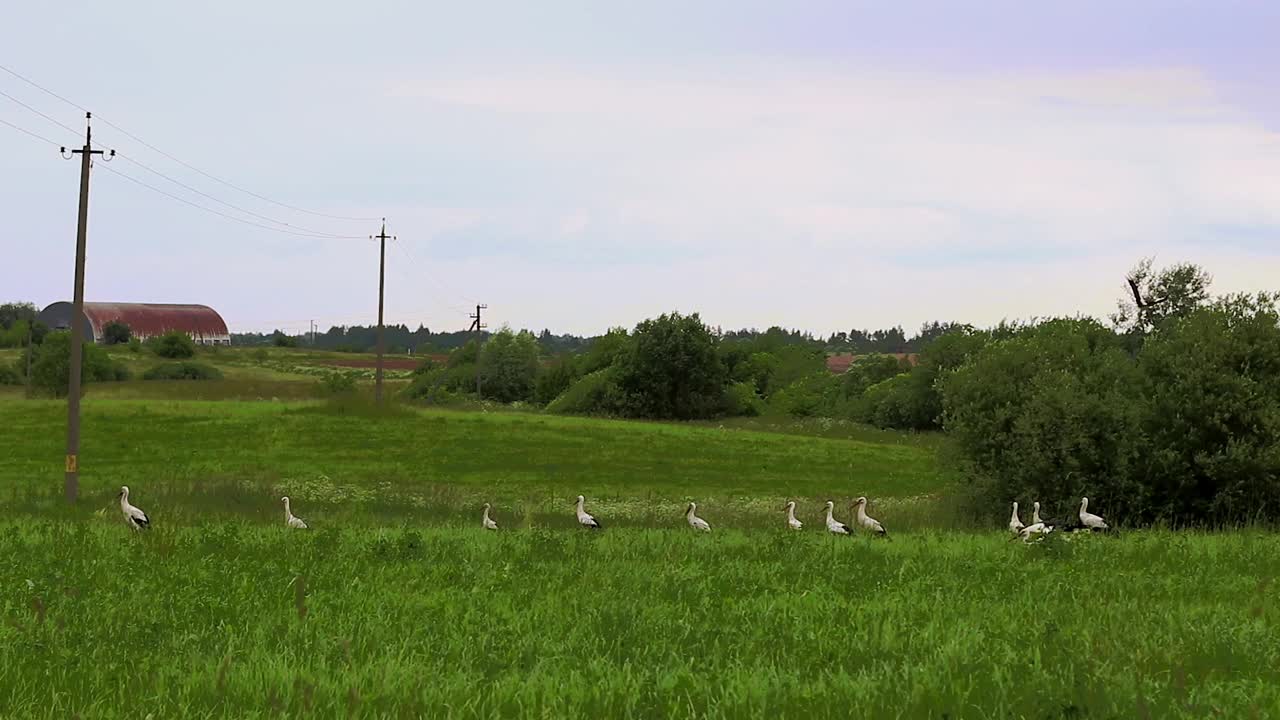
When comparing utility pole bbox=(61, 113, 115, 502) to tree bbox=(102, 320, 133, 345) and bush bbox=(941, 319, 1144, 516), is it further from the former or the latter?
tree bbox=(102, 320, 133, 345)

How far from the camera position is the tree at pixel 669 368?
378ft

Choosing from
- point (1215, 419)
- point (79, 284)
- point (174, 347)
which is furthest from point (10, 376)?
point (1215, 419)

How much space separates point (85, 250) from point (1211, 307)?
36.2 metres

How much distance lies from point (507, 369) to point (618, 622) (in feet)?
428

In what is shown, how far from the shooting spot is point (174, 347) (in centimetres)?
13700

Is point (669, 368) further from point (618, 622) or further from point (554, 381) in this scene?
point (618, 622)

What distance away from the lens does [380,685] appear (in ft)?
28.8

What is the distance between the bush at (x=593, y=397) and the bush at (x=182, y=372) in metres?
38.8

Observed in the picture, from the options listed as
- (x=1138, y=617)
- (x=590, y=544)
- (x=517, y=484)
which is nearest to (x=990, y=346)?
(x=517, y=484)

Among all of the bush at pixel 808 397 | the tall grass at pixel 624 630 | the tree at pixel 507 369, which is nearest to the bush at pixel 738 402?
the bush at pixel 808 397

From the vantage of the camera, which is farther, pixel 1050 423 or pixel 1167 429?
pixel 1050 423

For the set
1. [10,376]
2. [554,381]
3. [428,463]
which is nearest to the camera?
[428,463]

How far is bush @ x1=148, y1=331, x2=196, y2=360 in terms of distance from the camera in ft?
449

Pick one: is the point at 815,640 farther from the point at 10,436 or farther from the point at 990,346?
the point at 10,436
